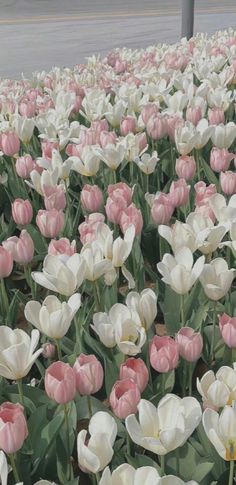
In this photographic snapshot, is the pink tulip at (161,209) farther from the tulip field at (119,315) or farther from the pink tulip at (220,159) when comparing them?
the pink tulip at (220,159)

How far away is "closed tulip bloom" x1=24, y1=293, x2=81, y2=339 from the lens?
1.52m

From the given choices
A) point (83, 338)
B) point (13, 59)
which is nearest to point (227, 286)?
point (83, 338)

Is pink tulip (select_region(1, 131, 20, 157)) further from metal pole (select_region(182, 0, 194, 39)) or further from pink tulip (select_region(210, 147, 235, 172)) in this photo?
metal pole (select_region(182, 0, 194, 39))

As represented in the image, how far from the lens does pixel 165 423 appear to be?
4.25 feet

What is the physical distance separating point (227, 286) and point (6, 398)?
1.68ft

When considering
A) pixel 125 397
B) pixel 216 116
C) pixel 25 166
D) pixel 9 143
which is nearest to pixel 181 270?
pixel 125 397

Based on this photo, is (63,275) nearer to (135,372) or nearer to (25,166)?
(135,372)

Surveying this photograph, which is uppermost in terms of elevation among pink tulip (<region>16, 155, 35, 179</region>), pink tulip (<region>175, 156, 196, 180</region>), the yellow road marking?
pink tulip (<region>175, 156, 196, 180</region>)

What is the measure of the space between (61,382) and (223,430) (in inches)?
11.2

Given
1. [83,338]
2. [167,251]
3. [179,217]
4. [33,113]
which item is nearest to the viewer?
[83,338]

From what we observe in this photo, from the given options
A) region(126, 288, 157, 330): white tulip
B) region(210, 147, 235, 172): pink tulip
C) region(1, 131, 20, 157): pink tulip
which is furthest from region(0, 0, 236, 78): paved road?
region(126, 288, 157, 330): white tulip

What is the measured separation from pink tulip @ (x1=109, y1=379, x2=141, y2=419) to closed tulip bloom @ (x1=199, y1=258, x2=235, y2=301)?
40 centimetres

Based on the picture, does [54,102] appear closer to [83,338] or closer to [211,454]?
[83,338]

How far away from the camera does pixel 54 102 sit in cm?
366
